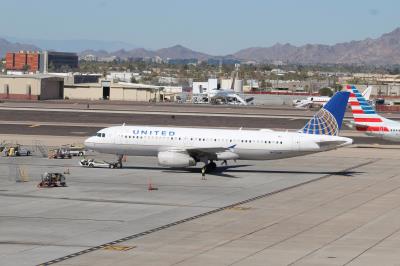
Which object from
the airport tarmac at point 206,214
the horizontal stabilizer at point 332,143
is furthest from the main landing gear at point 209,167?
the horizontal stabilizer at point 332,143

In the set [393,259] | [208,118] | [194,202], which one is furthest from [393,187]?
[208,118]

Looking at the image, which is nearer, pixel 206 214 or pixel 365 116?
pixel 206 214

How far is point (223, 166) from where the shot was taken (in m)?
79.8

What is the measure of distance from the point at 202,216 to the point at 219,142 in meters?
23.1

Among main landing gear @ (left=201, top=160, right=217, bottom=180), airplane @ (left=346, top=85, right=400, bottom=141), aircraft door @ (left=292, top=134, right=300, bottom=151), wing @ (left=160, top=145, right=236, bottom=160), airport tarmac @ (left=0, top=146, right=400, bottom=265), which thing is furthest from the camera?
airplane @ (left=346, top=85, right=400, bottom=141)

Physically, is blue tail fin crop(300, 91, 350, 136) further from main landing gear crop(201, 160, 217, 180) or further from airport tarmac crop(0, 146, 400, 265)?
main landing gear crop(201, 160, 217, 180)

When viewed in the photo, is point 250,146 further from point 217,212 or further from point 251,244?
point 251,244

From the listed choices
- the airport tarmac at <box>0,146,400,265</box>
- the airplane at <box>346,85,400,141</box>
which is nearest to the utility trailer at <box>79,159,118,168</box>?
the airport tarmac at <box>0,146,400,265</box>

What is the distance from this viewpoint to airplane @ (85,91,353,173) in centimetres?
7319

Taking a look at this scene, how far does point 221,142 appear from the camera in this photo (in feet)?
244

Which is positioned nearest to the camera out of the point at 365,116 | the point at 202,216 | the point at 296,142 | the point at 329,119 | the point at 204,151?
the point at 202,216

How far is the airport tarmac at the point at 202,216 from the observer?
133 feet

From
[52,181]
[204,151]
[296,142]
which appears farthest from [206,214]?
[296,142]

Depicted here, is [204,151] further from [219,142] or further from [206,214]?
[206,214]
